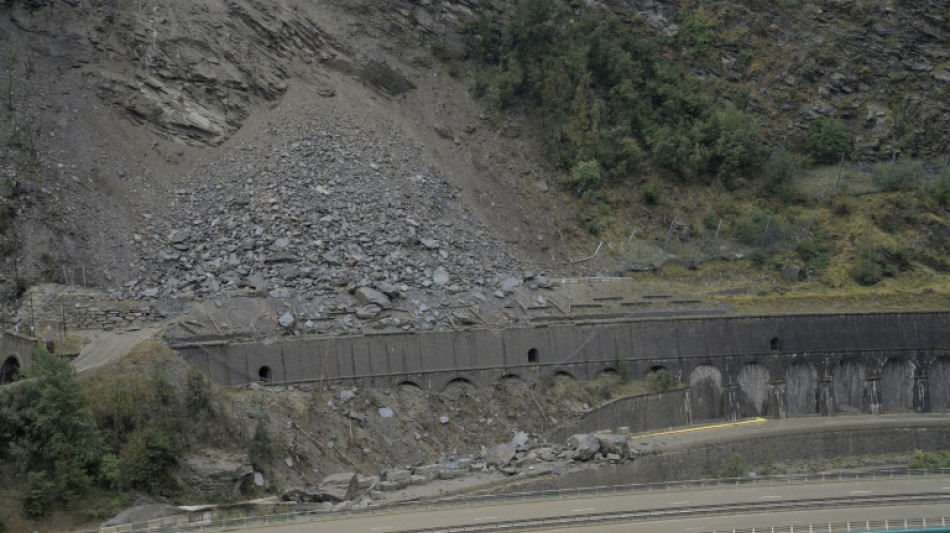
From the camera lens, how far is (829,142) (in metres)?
74.2

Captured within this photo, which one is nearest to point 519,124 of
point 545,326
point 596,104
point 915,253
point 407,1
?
point 596,104

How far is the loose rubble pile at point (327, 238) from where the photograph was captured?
52.1 metres

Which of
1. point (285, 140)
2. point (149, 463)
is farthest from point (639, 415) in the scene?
point (149, 463)

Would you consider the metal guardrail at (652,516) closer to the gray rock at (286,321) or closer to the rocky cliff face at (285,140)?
the gray rock at (286,321)

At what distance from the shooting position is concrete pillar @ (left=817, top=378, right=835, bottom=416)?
5972 centimetres

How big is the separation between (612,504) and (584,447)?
944cm

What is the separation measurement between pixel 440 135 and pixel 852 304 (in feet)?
75.1

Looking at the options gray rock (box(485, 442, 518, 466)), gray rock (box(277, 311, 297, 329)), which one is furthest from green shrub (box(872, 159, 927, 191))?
gray rock (box(277, 311, 297, 329))

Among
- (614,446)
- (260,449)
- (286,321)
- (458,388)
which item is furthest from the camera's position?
(458,388)

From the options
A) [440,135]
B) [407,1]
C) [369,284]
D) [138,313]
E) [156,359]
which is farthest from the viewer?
[407,1]

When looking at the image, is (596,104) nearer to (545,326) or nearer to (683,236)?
(683,236)

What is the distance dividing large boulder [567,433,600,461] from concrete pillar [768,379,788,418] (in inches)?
621

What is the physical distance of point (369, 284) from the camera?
173 ft

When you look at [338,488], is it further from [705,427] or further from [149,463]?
[705,427]
